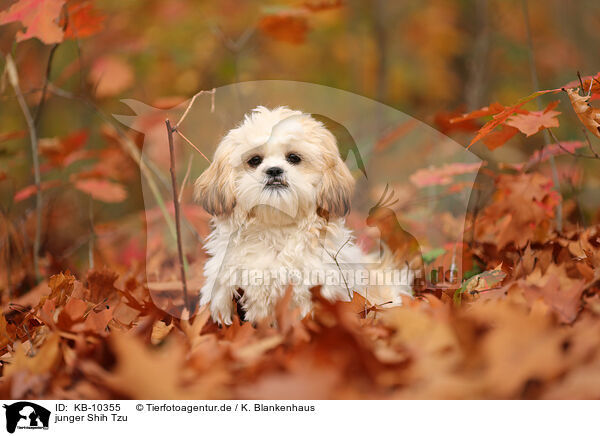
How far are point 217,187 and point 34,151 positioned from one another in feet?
3.24

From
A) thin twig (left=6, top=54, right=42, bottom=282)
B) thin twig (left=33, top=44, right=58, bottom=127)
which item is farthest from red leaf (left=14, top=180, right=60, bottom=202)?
thin twig (left=33, top=44, right=58, bottom=127)

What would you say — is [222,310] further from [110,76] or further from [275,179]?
[110,76]

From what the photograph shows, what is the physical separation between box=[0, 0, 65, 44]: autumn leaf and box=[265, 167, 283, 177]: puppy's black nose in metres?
0.76

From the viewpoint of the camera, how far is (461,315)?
713 millimetres

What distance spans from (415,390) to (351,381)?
0.28 feet

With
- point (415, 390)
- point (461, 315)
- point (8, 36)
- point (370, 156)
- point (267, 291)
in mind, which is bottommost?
point (415, 390)

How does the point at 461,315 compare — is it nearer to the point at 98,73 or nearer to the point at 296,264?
the point at 296,264

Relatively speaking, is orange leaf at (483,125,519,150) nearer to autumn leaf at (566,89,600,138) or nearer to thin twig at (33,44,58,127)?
autumn leaf at (566,89,600,138)

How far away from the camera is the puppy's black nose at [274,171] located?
912mm

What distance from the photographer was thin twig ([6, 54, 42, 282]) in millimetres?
1478

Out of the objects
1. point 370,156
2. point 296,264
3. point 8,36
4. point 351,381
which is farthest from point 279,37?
point 351,381

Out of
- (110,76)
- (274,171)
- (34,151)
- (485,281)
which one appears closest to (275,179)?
(274,171)

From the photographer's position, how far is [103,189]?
1647 mm
